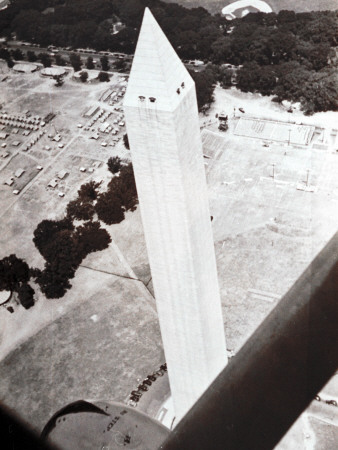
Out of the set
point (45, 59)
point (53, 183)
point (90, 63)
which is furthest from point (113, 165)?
point (45, 59)

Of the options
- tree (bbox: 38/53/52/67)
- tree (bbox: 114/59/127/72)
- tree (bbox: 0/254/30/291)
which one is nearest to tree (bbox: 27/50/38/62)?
tree (bbox: 38/53/52/67)

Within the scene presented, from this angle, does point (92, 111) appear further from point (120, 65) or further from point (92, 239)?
point (92, 239)

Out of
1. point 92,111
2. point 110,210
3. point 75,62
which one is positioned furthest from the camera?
point 75,62

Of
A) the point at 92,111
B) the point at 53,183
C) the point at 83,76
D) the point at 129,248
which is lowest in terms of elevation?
the point at 129,248

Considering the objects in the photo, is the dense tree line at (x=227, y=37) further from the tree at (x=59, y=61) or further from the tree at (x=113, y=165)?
the tree at (x=113, y=165)

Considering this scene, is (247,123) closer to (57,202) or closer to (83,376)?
(57,202)

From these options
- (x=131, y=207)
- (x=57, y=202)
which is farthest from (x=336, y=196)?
(x=57, y=202)

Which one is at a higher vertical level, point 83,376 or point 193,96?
point 193,96
